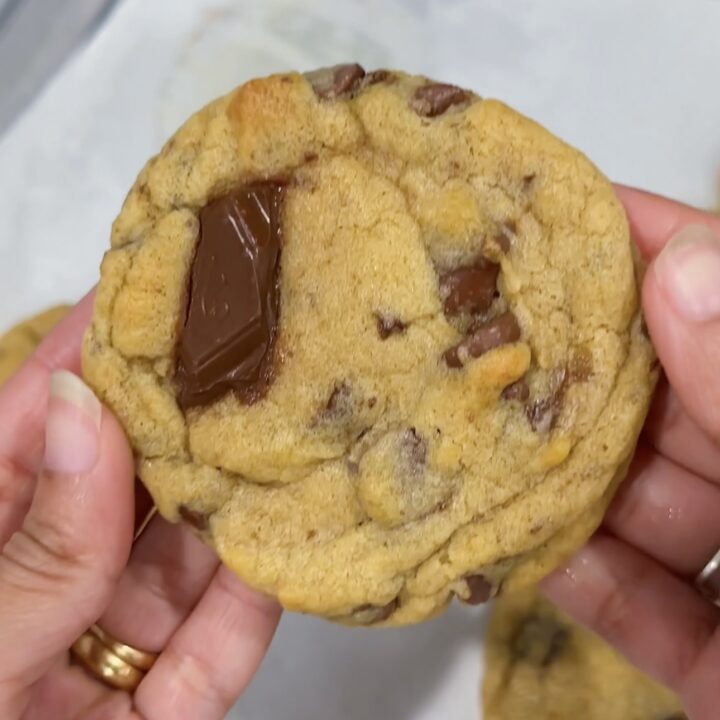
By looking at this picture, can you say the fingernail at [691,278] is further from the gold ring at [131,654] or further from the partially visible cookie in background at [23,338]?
the partially visible cookie in background at [23,338]

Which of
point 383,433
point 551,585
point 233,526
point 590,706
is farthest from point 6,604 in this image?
point 590,706

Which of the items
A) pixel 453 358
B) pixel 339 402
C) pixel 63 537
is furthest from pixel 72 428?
pixel 453 358

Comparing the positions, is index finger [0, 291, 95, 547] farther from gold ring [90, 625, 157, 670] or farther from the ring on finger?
the ring on finger

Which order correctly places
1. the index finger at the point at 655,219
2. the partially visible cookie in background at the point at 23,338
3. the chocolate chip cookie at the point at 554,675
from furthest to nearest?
the partially visible cookie in background at the point at 23,338, the chocolate chip cookie at the point at 554,675, the index finger at the point at 655,219

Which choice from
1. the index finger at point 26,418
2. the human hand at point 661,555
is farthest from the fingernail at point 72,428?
the human hand at point 661,555

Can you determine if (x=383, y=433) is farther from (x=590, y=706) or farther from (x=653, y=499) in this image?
(x=590, y=706)

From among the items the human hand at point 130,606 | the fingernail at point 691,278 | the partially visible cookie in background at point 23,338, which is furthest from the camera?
the partially visible cookie in background at point 23,338

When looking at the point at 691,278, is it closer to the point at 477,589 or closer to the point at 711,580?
the point at 477,589
